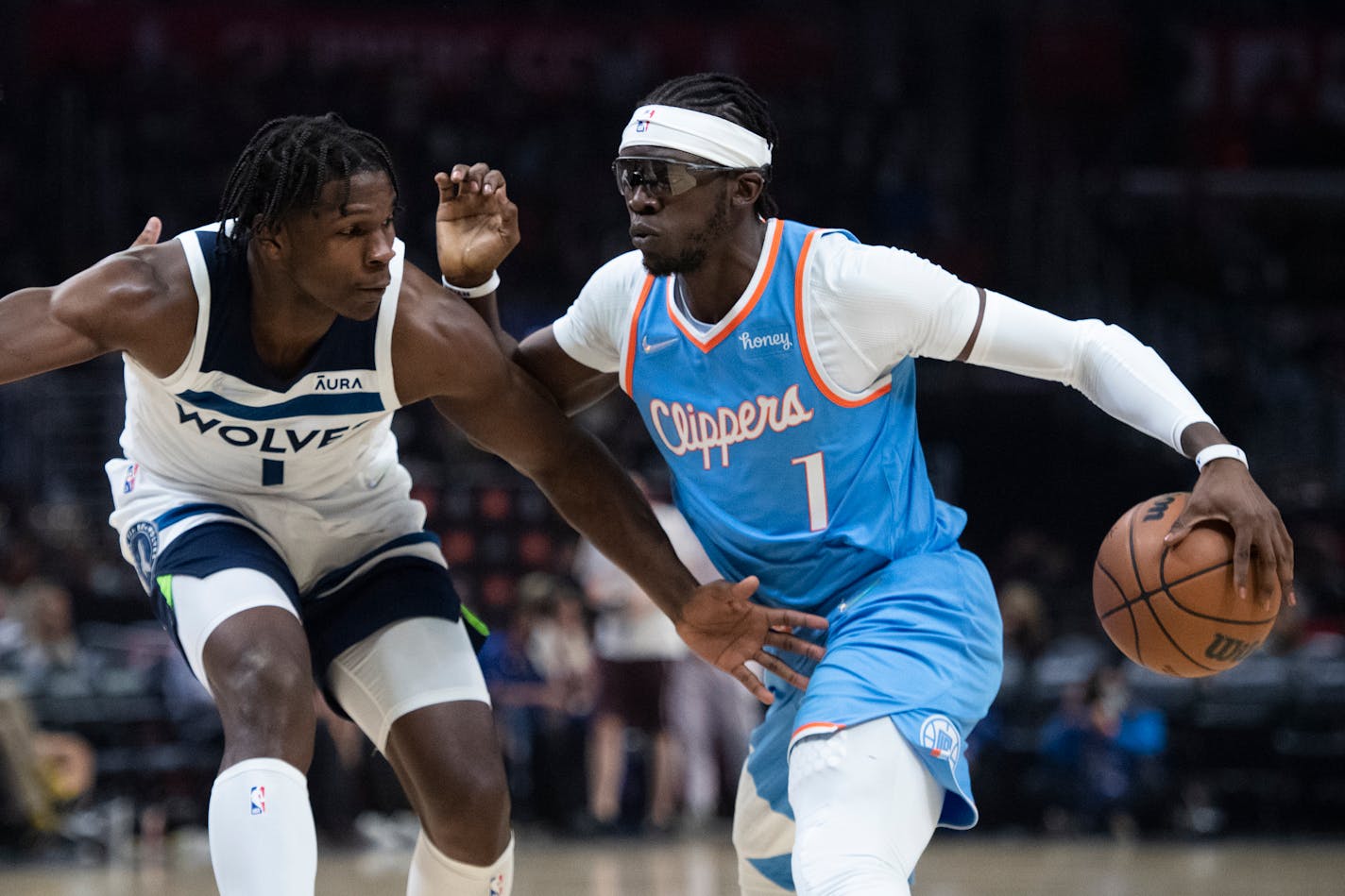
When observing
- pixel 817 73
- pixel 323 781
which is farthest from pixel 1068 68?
pixel 323 781

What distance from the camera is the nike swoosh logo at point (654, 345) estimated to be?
3760mm

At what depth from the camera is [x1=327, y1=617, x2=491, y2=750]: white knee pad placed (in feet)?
12.5

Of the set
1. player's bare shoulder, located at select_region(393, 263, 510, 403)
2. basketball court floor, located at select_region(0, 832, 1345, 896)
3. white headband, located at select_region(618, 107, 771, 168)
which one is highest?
white headband, located at select_region(618, 107, 771, 168)

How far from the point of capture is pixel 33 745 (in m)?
8.25

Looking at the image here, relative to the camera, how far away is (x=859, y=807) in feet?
10.6

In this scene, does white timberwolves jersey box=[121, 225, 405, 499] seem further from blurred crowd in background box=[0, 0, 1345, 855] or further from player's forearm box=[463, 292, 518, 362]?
blurred crowd in background box=[0, 0, 1345, 855]

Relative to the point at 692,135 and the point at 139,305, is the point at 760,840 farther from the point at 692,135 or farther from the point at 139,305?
the point at 139,305

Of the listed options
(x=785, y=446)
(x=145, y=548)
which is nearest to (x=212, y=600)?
(x=145, y=548)

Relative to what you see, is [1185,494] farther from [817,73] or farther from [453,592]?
[817,73]

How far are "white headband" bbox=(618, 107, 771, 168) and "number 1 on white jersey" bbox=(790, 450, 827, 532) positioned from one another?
25.8 inches

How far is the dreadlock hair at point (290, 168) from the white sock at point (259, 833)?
112 centimetres

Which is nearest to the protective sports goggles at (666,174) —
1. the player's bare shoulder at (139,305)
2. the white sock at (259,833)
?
the player's bare shoulder at (139,305)

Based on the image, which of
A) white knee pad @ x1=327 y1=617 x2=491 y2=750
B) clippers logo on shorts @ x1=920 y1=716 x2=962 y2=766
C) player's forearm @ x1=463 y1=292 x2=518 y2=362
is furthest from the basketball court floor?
clippers logo on shorts @ x1=920 y1=716 x2=962 y2=766

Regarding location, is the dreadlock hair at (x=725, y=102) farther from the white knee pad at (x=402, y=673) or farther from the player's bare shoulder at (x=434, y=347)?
the white knee pad at (x=402, y=673)
